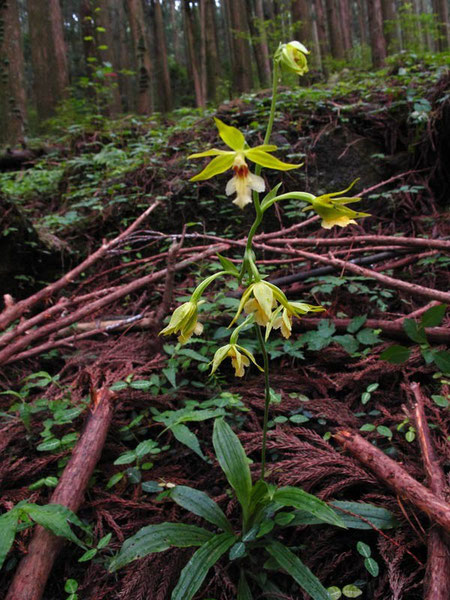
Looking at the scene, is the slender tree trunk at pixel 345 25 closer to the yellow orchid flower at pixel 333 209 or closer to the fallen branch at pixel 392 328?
the fallen branch at pixel 392 328

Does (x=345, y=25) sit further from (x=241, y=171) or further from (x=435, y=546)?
(x=435, y=546)

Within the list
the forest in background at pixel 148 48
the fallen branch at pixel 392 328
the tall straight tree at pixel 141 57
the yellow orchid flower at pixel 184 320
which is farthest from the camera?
the tall straight tree at pixel 141 57

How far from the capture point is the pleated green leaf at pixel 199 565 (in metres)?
1.23

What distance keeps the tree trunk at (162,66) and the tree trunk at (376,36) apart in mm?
7400

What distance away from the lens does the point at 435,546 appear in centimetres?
123

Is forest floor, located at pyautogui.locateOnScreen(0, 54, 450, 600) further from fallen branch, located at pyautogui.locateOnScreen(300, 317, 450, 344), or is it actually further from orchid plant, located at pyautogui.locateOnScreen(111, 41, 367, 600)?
orchid plant, located at pyautogui.locateOnScreen(111, 41, 367, 600)

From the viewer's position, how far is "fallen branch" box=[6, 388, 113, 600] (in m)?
1.31

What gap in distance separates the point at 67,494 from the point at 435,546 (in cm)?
130

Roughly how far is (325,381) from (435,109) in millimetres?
3180

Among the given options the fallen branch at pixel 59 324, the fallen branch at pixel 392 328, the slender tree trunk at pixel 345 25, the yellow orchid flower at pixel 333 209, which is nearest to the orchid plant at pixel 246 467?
the yellow orchid flower at pixel 333 209

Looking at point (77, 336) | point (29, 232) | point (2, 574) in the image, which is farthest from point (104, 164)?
point (2, 574)

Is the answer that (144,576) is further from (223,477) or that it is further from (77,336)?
(77,336)

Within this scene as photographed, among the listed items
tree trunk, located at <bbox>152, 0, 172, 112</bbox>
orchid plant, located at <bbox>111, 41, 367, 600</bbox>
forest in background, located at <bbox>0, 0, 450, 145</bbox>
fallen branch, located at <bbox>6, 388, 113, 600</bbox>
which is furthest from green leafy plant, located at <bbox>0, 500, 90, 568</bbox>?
tree trunk, located at <bbox>152, 0, 172, 112</bbox>

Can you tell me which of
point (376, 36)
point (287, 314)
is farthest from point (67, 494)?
point (376, 36)
